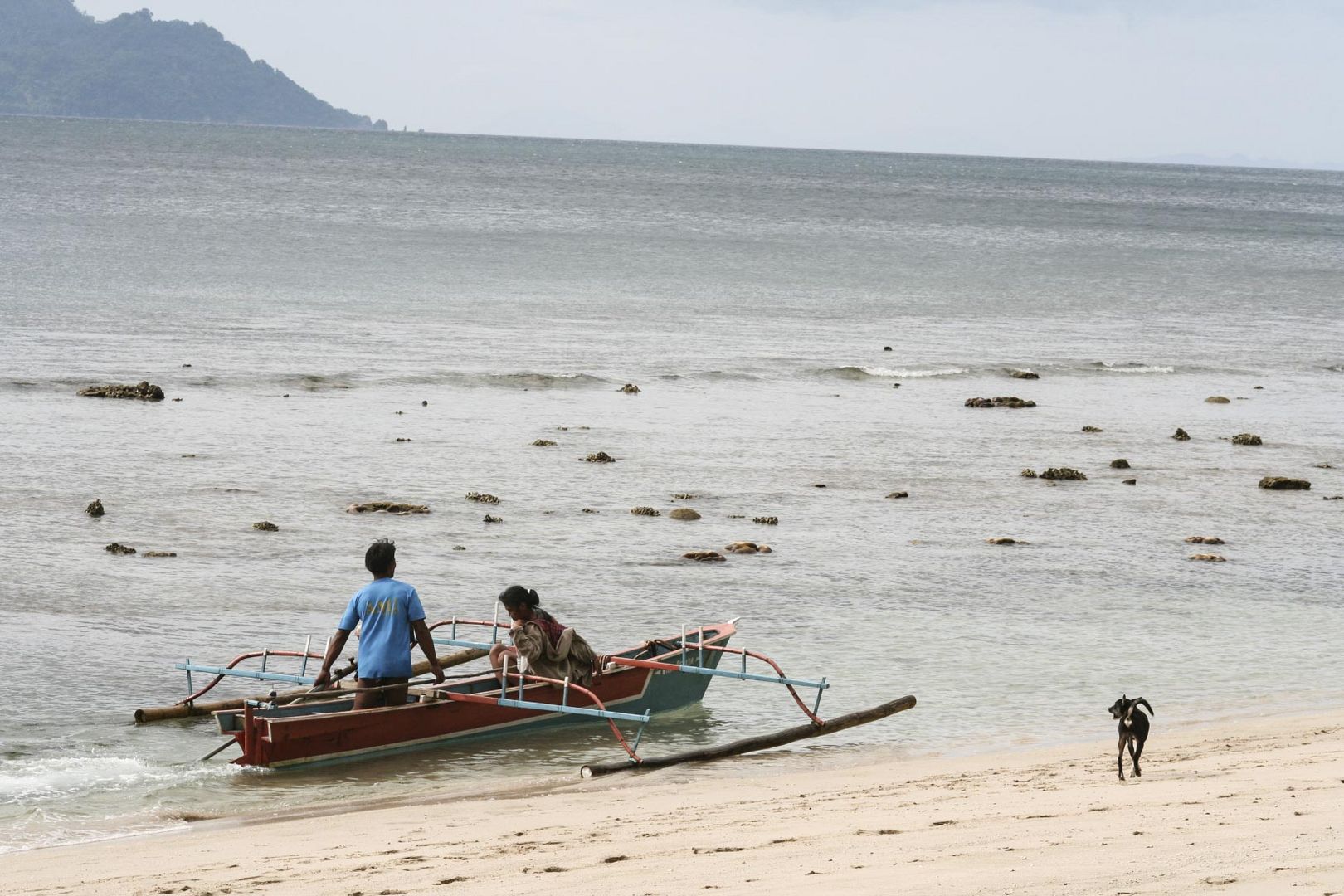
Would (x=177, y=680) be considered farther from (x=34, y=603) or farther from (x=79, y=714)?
(x=34, y=603)

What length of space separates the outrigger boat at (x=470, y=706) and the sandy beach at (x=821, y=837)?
0.92 m

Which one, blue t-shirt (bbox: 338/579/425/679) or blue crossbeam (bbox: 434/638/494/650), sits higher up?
blue t-shirt (bbox: 338/579/425/679)

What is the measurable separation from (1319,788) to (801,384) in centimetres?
2598

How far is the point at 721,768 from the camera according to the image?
11875 millimetres

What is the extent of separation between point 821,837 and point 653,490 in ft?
46.8

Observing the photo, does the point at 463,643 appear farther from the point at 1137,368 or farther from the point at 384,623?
the point at 1137,368

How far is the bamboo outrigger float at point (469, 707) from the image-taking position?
11492 mm

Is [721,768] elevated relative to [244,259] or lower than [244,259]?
lower

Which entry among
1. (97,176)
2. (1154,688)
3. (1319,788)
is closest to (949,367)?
(1154,688)

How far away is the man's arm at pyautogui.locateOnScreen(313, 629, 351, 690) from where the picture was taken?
37.6 ft

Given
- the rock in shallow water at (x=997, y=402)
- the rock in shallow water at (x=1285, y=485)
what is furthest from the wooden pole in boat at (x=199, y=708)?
the rock in shallow water at (x=997, y=402)

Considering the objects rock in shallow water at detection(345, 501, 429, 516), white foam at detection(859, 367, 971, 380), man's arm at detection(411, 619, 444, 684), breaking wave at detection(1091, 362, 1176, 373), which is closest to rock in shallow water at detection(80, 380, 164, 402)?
rock in shallow water at detection(345, 501, 429, 516)

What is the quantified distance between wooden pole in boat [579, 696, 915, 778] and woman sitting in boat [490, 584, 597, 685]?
2.93 ft

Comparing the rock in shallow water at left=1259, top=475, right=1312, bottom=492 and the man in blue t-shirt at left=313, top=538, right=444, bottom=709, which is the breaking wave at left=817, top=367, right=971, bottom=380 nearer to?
the rock in shallow water at left=1259, top=475, right=1312, bottom=492
